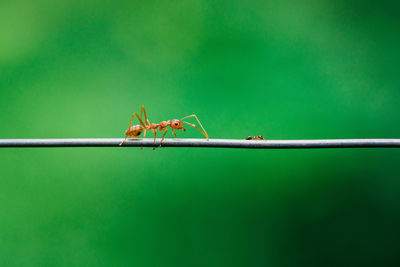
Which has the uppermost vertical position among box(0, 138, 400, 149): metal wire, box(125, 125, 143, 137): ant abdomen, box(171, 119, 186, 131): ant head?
box(171, 119, 186, 131): ant head

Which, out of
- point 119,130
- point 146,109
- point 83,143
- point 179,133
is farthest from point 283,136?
point 83,143

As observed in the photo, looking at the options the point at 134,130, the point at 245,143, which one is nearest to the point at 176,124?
the point at 134,130

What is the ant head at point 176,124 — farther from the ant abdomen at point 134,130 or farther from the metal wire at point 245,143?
the metal wire at point 245,143

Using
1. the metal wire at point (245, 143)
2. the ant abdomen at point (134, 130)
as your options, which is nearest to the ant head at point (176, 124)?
the ant abdomen at point (134, 130)

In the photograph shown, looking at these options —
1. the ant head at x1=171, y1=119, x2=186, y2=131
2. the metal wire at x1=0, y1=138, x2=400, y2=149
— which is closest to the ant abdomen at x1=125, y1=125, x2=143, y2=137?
the ant head at x1=171, y1=119, x2=186, y2=131

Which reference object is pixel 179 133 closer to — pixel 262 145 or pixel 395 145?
pixel 262 145

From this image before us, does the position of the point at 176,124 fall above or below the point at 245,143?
above

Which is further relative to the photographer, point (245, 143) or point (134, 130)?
point (134, 130)

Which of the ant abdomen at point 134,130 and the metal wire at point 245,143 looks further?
the ant abdomen at point 134,130

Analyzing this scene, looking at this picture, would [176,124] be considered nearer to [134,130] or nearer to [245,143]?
[134,130]

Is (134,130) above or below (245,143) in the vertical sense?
above

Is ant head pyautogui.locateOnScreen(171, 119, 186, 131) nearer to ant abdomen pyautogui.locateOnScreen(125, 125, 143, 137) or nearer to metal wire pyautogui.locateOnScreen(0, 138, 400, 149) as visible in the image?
ant abdomen pyautogui.locateOnScreen(125, 125, 143, 137)
